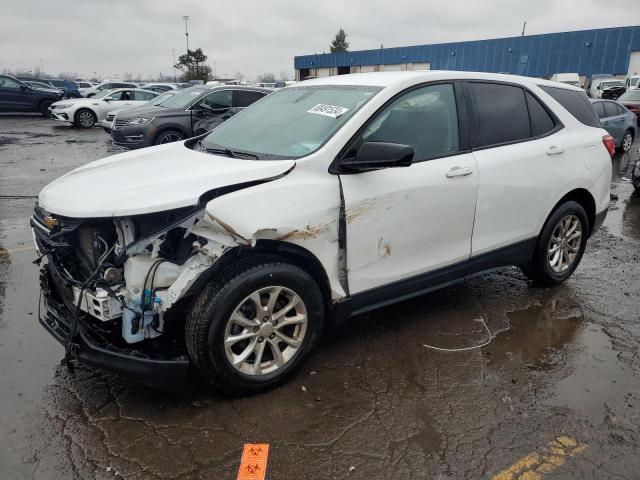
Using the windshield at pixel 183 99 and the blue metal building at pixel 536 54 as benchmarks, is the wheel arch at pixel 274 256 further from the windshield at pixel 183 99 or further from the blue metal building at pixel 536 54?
the blue metal building at pixel 536 54

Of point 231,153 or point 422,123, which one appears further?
point 422,123

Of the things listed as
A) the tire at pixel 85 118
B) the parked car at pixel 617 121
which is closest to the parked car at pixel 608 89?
the parked car at pixel 617 121

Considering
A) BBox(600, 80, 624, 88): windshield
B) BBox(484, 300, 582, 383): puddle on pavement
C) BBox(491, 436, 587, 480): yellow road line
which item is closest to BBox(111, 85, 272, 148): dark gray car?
BBox(484, 300, 582, 383): puddle on pavement

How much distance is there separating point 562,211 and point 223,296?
3.12m

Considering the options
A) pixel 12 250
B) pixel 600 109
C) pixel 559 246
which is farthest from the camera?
pixel 600 109

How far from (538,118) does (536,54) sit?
40706 millimetres

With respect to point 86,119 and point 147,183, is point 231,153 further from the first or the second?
point 86,119

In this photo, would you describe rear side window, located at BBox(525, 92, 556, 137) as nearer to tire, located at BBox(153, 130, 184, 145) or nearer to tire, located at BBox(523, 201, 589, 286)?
tire, located at BBox(523, 201, 589, 286)

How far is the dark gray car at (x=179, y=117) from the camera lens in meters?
11.0

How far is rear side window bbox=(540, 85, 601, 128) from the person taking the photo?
4.48 m

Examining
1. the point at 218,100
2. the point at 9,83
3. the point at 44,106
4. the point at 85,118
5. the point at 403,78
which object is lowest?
the point at 85,118

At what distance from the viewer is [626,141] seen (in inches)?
544

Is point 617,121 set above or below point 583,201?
above

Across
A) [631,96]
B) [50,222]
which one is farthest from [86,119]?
[631,96]
